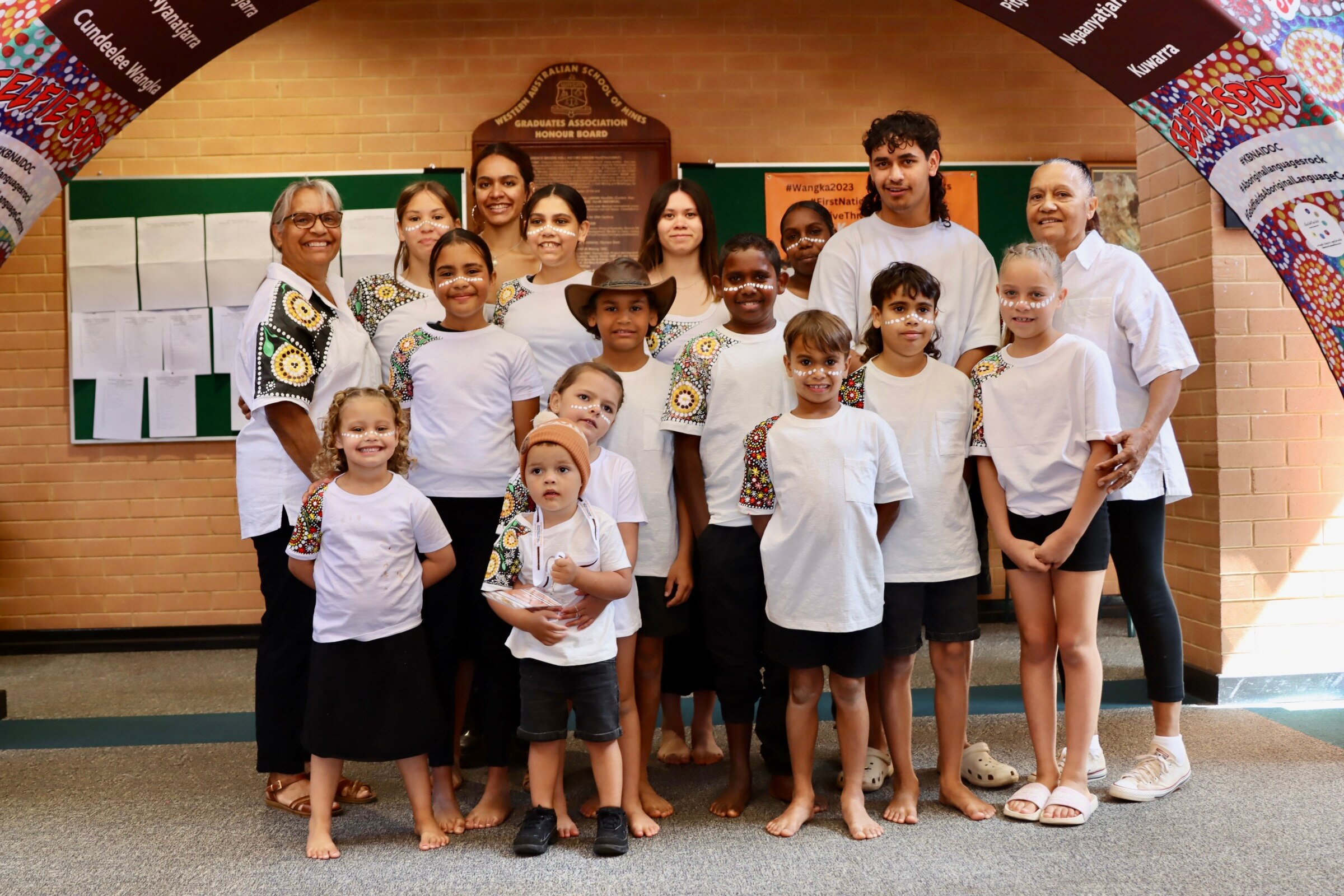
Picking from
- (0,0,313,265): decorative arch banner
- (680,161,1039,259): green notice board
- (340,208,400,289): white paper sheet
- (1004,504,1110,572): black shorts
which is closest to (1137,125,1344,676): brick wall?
(1004,504,1110,572): black shorts

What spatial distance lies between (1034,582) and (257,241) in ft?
13.8

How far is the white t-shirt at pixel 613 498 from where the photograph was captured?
2.50m

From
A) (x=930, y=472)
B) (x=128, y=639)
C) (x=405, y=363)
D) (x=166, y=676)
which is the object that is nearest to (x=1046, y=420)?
(x=930, y=472)

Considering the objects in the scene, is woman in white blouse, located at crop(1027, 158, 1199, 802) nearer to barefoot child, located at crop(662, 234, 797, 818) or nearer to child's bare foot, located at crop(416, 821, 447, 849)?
barefoot child, located at crop(662, 234, 797, 818)

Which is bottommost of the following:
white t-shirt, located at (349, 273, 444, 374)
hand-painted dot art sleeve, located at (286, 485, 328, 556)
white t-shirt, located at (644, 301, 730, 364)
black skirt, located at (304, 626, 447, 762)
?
black skirt, located at (304, 626, 447, 762)

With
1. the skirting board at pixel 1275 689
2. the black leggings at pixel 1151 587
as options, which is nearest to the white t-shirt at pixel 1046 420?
the black leggings at pixel 1151 587

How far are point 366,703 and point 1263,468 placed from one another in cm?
312

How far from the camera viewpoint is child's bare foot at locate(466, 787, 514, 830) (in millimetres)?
2621

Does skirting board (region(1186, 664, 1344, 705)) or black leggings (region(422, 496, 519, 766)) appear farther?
skirting board (region(1186, 664, 1344, 705))

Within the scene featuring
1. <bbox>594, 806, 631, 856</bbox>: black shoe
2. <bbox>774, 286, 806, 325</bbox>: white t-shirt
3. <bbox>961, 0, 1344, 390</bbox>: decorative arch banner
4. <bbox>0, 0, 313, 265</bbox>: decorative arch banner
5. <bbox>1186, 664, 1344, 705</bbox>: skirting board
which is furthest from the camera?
<bbox>1186, 664, 1344, 705</bbox>: skirting board

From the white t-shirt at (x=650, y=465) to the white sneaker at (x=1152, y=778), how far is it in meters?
1.34

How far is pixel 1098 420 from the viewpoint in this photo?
249 centimetres

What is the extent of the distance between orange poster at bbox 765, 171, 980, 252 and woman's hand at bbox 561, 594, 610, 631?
3178 mm

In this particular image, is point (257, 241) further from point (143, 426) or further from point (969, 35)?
point (969, 35)
